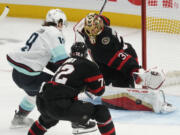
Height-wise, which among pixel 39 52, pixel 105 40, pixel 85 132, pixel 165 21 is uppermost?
pixel 39 52

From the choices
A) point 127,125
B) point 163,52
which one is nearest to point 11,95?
point 127,125

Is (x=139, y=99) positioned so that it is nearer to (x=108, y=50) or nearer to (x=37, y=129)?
(x=108, y=50)

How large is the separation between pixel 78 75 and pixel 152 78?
87 centimetres

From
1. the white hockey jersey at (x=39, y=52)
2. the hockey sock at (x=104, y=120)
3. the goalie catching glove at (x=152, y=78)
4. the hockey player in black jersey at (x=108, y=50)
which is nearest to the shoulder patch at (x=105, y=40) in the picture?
the hockey player in black jersey at (x=108, y=50)

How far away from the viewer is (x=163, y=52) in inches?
213

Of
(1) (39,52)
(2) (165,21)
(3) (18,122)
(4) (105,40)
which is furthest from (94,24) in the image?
(2) (165,21)

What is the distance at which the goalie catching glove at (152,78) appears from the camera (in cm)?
360

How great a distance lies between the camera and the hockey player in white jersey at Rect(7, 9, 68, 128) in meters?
3.41

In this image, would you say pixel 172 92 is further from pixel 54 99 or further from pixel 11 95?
pixel 54 99

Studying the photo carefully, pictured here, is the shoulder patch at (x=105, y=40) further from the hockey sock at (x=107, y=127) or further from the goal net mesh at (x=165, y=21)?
the hockey sock at (x=107, y=127)

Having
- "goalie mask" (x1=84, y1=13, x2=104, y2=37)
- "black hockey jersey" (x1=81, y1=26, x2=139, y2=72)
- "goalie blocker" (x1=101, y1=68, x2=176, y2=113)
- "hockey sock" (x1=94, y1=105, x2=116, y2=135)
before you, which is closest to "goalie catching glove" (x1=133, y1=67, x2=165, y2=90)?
"goalie blocker" (x1=101, y1=68, x2=176, y2=113)

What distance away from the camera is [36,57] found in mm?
3436

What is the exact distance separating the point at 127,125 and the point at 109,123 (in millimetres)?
674

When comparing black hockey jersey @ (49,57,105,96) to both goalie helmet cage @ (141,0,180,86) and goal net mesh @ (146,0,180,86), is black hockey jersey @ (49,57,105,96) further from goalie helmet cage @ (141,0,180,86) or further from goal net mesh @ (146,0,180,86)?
goalie helmet cage @ (141,0,180,86)
